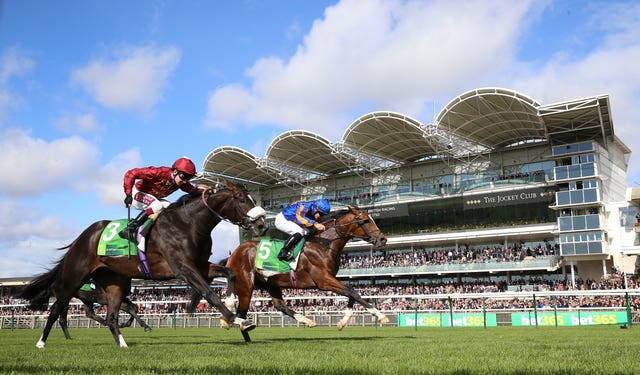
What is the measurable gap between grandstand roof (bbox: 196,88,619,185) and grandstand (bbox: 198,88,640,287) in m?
0.10

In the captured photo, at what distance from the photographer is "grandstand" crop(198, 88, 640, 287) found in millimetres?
39281

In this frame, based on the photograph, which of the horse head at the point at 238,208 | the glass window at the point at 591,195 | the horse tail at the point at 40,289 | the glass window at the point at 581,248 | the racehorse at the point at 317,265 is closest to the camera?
the horse head at the point at 238,208

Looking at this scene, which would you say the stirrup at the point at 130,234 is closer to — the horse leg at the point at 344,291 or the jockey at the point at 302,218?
the jockey at the point at 302,218

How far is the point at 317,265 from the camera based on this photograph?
9492 mm

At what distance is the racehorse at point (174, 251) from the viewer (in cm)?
754

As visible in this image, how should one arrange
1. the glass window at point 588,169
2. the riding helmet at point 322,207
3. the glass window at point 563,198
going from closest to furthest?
the riding helmet at point 322,207 → the glass window at point 588,169 → the glass window at point 563,198

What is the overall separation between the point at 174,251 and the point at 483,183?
39.2 m

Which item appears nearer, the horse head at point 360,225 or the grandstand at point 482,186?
the horse head at point 360,225

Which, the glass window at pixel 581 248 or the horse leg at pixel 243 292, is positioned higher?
the glass window at pixel 581 248

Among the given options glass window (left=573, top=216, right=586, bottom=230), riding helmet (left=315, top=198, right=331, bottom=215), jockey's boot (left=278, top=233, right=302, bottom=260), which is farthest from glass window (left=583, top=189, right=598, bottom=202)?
jockey's boot (left=278, top=233, right=302, bottom=260)

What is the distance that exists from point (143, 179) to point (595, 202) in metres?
37.4

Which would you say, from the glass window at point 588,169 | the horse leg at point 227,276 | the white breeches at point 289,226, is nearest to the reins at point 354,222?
the white breeches at point 289,226

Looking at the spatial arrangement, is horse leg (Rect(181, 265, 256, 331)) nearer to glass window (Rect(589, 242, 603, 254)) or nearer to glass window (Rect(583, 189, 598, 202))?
glass window (Rect(589, 242, 603, 254))

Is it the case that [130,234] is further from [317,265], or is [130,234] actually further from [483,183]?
[483,183]
